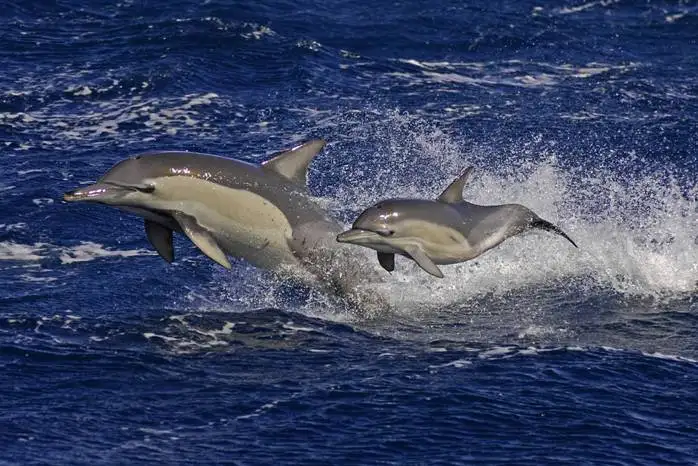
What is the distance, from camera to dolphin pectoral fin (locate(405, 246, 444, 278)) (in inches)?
699

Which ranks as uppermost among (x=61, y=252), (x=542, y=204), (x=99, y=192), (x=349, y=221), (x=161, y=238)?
(x=99, y=192)

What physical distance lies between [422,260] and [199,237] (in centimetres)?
268

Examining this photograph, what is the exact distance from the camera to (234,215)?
60.1 feet

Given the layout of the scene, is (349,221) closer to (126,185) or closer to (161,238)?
(161,238)

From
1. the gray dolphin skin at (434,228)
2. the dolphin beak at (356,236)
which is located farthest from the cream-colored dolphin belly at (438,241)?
the dolphin beak at (356,236)

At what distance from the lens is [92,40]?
33906 millimetres

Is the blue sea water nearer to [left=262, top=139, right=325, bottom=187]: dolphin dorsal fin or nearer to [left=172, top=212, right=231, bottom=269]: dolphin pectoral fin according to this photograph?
[left=172, top=212, right=231, bottom=269]: dolphin pectoral fin

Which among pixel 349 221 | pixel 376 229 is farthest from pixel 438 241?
pixel 349 221

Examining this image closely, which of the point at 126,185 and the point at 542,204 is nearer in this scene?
the point at 126,185

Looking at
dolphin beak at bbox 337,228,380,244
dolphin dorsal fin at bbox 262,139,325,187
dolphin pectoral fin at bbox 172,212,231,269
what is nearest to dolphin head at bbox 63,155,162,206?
dolphin pectoral fin at bbox 172,212,231,269

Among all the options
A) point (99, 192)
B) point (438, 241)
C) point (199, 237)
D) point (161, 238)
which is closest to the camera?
point (99, 192)

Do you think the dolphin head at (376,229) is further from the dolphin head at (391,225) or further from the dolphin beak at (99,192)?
the dolphin beak at (99,192)

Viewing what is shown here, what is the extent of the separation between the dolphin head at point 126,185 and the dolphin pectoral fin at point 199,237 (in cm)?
52

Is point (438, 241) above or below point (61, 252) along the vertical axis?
above
